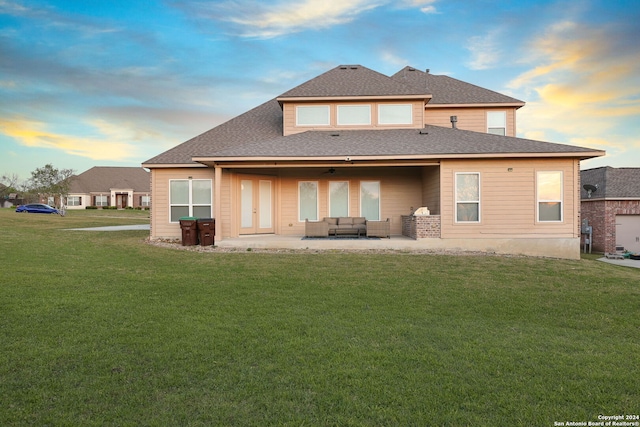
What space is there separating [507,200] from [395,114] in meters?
5.80

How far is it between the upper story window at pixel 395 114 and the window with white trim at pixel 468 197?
4.04 metres

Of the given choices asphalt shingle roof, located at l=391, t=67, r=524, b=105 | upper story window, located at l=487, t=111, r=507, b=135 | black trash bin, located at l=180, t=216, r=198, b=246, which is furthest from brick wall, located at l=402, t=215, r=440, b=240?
black trash bin, located at l=180, t=216, r=198, b=246

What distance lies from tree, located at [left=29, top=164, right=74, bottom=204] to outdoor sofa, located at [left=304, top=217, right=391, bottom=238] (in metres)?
51.5

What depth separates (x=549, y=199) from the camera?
13.5 metres

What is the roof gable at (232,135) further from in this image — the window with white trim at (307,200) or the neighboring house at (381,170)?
the window with white trim at (307,200)

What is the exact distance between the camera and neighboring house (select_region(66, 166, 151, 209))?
5778cm

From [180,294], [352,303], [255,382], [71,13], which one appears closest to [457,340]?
[352,303]

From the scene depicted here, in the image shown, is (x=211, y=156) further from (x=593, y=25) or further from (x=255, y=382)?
(x=593, y=25)

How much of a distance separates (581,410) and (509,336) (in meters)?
1.84

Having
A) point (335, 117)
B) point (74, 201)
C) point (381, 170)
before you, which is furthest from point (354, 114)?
point (74, 201)

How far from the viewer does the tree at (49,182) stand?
5222 centimetres

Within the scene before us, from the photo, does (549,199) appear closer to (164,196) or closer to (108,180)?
(164,196)

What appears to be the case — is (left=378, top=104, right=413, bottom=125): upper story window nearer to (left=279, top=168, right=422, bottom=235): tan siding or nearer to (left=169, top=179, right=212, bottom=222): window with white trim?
(left=279, top=168, right=422, bottom=235): tan siding

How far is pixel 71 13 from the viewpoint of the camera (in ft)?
54.3
